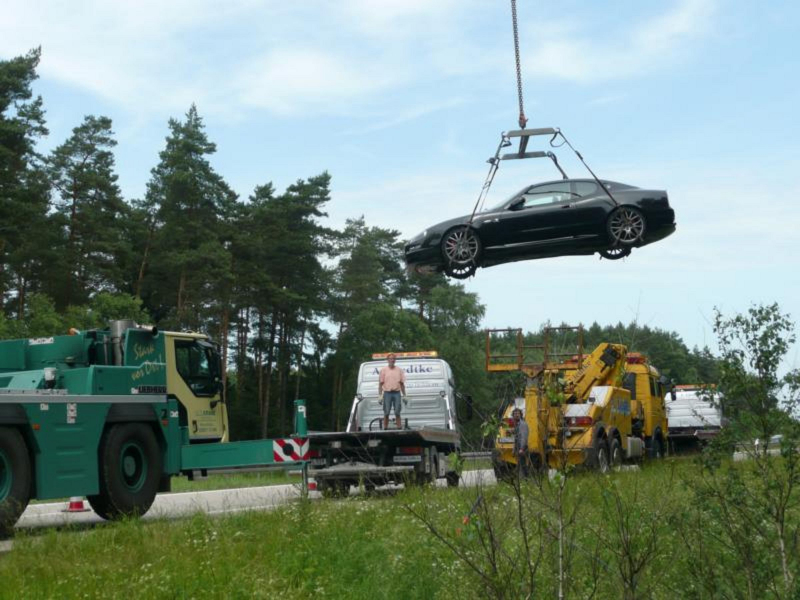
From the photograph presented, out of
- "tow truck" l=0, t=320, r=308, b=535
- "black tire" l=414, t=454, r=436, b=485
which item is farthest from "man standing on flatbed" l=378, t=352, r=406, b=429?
"tow truck" l=0, t=320, r=308, b=535

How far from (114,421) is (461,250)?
5.17 m

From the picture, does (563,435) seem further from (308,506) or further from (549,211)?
(549,211)

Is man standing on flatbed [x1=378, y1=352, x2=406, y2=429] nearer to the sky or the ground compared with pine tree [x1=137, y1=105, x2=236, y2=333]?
nearer to the ground

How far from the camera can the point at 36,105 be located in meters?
45.8

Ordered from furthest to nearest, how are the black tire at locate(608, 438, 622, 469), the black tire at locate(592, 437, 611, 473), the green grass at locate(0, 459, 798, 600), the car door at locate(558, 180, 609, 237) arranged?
1. the black tire at locate(608, 438, 622, 469)
2. the black tire at locate(592, 437, 611, 473)
3. the car door at locate(558, 180, 609, 237)
4. the green grass at locate(0, 459, 798, 600)

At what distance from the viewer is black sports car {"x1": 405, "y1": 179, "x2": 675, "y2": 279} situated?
47.4 ft

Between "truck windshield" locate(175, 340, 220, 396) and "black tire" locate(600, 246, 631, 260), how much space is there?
19.3ft

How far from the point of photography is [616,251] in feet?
48.3

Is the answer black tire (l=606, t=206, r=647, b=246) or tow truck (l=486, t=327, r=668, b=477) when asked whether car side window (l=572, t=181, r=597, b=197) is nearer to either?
black tire (l=606, t=206, r=647, b=246)

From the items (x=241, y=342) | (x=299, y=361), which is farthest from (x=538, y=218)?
(x=299, y=361)

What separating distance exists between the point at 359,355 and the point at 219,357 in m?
53.6

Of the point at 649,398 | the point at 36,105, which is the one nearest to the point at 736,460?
the point at 649,398

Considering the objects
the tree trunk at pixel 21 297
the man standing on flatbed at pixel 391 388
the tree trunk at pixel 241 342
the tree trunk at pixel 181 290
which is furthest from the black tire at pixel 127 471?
the tree trunk at pixel 241 342

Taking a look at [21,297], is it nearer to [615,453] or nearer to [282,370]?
[282,370]
